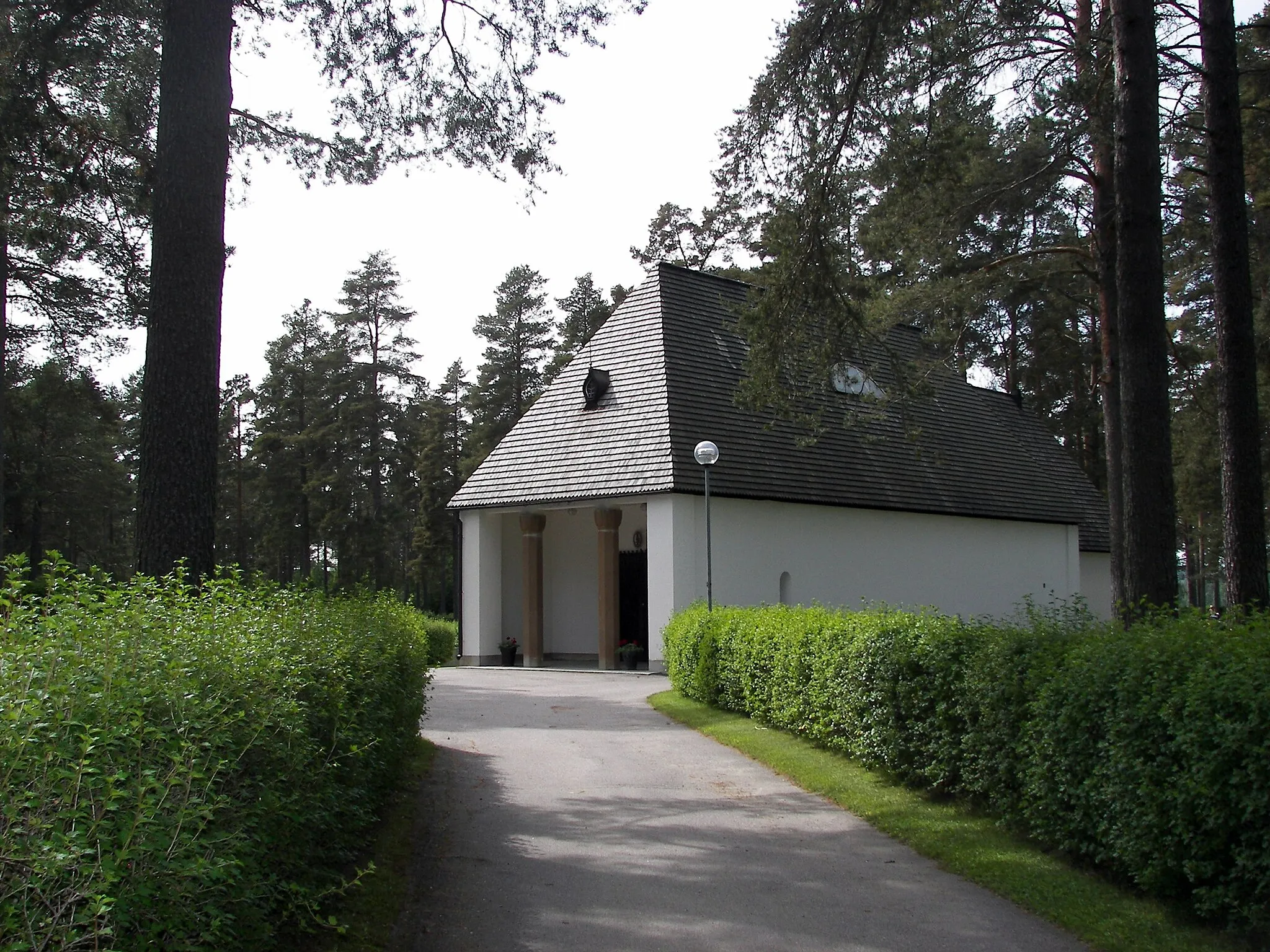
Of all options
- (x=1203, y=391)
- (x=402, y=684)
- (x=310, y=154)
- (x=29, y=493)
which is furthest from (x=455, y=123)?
(x=29, y=493)

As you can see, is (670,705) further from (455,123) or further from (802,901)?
(802,901)

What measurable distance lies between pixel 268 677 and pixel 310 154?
30.0ft

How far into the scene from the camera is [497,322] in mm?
55312

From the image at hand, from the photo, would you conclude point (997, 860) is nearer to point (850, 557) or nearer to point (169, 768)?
point (169, 768)

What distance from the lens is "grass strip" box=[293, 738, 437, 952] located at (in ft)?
16.0

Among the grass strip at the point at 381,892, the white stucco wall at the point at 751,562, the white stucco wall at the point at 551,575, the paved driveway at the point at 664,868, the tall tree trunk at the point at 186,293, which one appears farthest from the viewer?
the white stucco wall at the point at 551,575

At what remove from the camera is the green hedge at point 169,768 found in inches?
106

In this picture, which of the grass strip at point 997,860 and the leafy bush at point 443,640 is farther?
the leafy bush at point 443,640

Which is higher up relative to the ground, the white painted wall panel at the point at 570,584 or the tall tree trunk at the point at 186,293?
the tall tree trunk at the point at 186,293

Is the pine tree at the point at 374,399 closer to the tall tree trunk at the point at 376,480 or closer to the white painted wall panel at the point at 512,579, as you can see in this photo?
the tall tree trunk at the point at 376,480

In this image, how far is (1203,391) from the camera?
23734 mm

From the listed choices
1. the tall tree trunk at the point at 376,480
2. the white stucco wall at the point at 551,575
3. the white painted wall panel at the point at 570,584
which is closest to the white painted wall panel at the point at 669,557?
the white stucco wall at the point at 551,575

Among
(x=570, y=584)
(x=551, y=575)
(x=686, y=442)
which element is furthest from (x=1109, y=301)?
(x=551, y=575)

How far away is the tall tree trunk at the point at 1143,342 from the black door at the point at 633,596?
626 inches
